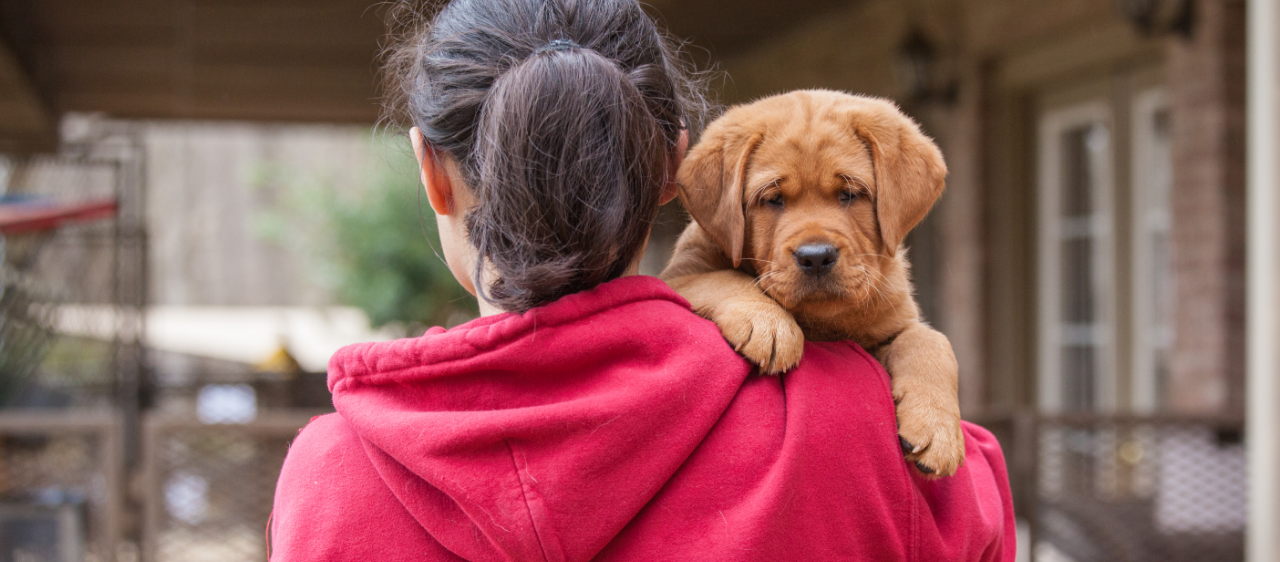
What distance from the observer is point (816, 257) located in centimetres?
159

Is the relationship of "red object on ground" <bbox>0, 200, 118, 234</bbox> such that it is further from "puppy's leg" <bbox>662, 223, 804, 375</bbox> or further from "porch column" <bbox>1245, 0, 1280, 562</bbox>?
"porch column" <bbox>1245, 0, 1280, 562</bbox>

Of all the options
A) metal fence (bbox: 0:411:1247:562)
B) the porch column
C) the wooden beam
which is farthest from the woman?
the wooden beam

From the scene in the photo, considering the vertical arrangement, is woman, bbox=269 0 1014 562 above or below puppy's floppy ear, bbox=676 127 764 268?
below

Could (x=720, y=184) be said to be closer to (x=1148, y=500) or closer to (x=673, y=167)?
(x=673, y=167)

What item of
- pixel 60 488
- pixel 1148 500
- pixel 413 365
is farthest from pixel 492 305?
pixel 60 488

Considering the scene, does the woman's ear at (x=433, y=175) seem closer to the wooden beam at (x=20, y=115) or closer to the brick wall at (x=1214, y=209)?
the brick wall at (x=1214, y=209)

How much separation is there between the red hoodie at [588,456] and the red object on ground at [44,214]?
229 inches

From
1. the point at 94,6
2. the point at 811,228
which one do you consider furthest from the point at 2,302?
the point at 811,228

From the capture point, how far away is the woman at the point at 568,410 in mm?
A: 1117

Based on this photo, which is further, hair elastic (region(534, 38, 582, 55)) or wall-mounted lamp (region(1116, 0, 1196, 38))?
wall-mounted lamp (region(1116, 0, 1196, 38))

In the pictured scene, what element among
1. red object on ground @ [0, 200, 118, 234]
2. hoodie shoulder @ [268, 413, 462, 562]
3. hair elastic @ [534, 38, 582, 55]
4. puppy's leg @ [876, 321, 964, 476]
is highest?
red object on ground @ [0, 200, 118, 234]

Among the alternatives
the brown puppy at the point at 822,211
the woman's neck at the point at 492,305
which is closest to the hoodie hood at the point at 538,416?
the woman's neck at the point at 492,305

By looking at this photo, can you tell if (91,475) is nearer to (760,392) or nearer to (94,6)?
(94,6)

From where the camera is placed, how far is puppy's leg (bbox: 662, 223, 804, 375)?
4.28ft
